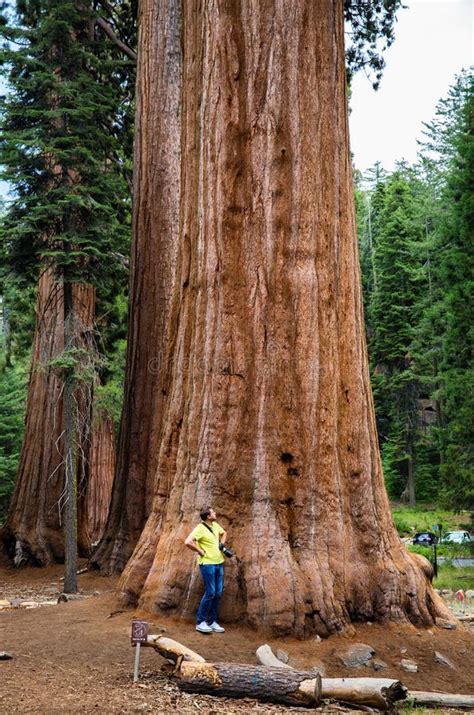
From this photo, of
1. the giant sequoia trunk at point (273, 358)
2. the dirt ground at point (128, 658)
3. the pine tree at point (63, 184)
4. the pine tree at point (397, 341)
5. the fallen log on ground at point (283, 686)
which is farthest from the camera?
the pine tree at point (397, 341)

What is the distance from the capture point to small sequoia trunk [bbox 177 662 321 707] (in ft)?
18.5

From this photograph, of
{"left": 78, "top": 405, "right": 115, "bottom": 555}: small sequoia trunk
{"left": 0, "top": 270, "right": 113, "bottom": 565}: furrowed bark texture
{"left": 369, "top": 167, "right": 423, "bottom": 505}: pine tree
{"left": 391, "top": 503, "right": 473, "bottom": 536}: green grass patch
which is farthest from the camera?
{"left": 369, "top": 167, "right": 423, "bottom": 505}: pine tree

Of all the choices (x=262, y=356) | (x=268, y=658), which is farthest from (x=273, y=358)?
(x=268, y=658)

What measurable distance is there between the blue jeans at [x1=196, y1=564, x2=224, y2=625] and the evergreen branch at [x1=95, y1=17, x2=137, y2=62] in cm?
1336

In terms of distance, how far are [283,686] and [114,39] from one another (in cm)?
1567

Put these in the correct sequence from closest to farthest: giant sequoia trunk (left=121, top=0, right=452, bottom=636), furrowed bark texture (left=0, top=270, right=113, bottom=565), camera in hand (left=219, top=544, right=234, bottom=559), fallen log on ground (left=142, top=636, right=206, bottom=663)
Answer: fallen log on ground (left=142, top=636, right=206, bottom=663), camera in hand (left=219, top=544, right=234, bottom=559), giant sequoia trunk (left=121, top=0, right=452, bottom=636), furrowed bark texture (left=0, top=270, right=113, bottom=565)

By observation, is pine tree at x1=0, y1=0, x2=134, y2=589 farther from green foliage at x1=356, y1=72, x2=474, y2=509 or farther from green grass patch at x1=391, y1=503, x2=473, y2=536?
green foliage at x1=356, y1=72, x2=474, y2=509

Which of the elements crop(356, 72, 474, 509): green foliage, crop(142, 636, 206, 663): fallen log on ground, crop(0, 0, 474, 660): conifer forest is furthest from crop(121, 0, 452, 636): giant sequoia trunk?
crop(356, 72, 474, 509): green foliage

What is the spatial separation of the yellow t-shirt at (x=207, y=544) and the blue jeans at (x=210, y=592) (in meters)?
0.05

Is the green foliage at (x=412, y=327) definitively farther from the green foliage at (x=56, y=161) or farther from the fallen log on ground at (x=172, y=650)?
the fallen log on ground at (x=172, y=650)

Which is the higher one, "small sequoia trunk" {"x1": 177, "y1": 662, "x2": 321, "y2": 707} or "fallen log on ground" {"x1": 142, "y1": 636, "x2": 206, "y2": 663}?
"fallen log on ground" {"x1": 142, "y1": 636, "x2": 206, "y2": 663}

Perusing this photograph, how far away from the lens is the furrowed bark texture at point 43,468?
16438 millimetres

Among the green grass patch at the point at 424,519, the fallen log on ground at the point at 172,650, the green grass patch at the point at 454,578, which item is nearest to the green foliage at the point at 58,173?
the fallen log on ground at the point at 172,650

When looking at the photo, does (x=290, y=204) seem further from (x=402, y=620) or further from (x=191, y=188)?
(x=402, y=620)
